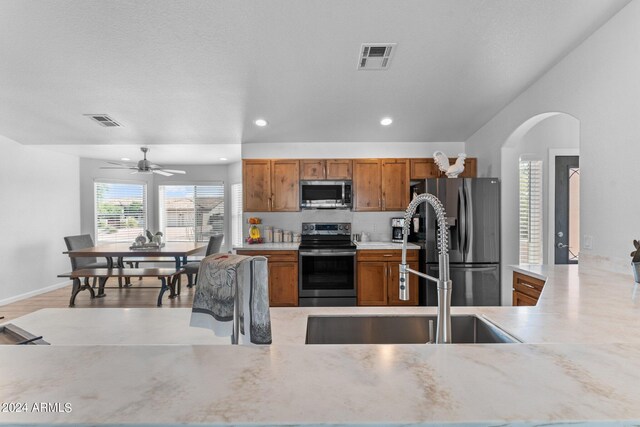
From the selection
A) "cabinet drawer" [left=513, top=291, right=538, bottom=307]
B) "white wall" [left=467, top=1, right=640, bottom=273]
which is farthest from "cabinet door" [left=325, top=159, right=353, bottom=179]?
"cabinet drawer" [left=513, top=291, right=538, bottom=307]

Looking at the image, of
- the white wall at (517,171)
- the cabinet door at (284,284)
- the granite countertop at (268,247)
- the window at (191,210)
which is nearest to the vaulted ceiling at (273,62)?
the white wall at (517,171)

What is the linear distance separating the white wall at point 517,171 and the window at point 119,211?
7.00m

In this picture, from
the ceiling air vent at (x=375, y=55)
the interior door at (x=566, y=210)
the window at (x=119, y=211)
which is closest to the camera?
the ceiling air vent at (x=375, y=55)

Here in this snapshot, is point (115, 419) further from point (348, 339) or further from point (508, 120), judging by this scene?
point (508, 120)

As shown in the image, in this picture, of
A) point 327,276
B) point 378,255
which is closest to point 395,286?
point 378,255

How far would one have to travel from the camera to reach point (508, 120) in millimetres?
3904

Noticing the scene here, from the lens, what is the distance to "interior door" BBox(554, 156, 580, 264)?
14.4 feet

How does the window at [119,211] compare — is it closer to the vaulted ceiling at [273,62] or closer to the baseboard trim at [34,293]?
the baseboard trim at [34,293]

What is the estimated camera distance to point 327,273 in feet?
14.6

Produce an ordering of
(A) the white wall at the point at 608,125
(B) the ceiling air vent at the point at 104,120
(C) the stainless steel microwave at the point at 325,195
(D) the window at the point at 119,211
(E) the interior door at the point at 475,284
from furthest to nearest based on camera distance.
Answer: (D) the window at the point at 119,211 < (C) the stainless steel microwave at the point at 325,195 < (B) the ceiling air vent at the point at 104,120 < (E) the interior door at the point at 475,284 < (A) the white wall at the point at 608,125

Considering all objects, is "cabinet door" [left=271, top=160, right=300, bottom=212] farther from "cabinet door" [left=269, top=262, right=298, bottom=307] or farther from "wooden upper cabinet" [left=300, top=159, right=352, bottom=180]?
"cabinet door" [left=269, top=262, right=298, bottom=307]

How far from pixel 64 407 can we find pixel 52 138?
5.83 metres

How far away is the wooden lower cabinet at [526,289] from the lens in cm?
256

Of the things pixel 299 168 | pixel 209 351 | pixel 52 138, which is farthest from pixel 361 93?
pixel 52 138
